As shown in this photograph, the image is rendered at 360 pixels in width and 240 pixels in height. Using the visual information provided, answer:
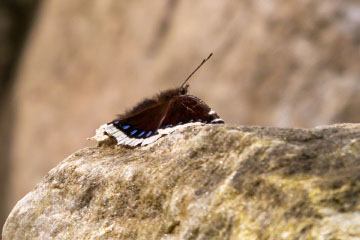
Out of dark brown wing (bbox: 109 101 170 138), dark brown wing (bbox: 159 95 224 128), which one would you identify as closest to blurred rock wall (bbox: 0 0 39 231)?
dark brown wing (bbox: 109 101 170 138)

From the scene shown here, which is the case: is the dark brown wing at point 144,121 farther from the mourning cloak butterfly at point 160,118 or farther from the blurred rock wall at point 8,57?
the blurred rock wall at point 8,57

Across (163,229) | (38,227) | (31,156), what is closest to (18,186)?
(31,156)

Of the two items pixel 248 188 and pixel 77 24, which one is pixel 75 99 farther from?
pixel 248 188

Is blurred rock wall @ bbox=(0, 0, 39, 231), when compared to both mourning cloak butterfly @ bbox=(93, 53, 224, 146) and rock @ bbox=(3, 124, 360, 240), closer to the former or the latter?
rock @ bbox=(3, 124, 360, 240)

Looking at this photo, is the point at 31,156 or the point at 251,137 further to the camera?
the point at 31,156

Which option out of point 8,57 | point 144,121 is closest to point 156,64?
point 8,57

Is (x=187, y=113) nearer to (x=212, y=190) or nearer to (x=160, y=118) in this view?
(x=160, y=118)

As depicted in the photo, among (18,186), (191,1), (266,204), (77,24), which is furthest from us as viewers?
(18,186)

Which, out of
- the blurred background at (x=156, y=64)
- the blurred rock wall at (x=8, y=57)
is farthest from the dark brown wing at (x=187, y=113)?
the blurred rock wall at (x=8, y=57)
